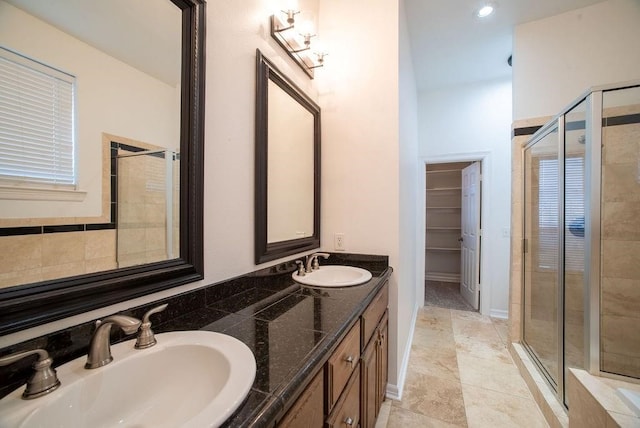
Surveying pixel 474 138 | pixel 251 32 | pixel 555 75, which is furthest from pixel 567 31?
pixel 251 32

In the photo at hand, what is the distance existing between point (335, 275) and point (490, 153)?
265cm

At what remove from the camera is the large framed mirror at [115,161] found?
0.58 metres

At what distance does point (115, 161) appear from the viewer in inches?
29.1

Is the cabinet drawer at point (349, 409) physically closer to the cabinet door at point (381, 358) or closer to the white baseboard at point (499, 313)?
the cabinet door at point (381, 358)

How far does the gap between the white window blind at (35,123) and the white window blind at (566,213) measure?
8.05 feet

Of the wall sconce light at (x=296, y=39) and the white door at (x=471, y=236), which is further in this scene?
the white door at (x=471, y=236)

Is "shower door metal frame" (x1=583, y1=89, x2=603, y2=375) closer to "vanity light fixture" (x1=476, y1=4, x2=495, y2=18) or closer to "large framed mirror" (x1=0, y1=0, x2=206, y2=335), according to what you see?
"vanity light fixture" (x1=476, y1=4, x2=495, y2=18)

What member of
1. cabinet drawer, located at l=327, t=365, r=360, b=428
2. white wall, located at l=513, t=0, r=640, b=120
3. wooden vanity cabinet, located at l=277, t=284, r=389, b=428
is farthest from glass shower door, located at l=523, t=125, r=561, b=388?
cabinet drawer, located at l=327, t=365, r=360, b=428

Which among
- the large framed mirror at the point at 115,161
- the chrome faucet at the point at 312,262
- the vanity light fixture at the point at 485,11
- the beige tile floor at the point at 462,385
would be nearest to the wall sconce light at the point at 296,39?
the large framed mirror at the point at 115,161

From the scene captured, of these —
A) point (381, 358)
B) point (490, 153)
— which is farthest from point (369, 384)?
point (490, 153)

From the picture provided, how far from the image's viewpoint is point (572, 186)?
174 centimetres

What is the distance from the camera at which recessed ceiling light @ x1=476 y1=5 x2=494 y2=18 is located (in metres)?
2.12

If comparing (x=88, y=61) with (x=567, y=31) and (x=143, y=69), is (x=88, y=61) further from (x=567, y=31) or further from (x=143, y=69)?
(x=567, y=31)

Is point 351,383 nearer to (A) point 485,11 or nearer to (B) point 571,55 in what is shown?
(A) point 485,11
